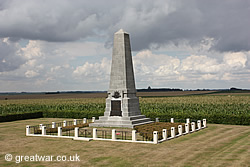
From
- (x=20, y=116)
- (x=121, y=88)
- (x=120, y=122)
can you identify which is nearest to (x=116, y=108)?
(x=120, y=122)

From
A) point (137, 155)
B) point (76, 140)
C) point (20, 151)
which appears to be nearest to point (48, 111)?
point (76, 140)

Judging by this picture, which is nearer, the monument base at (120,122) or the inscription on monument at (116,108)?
the monument base at (120,122)

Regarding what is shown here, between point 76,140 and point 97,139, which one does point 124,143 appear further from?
point 76,140

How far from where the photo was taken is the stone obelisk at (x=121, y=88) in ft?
113

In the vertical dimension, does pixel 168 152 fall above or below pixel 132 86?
below

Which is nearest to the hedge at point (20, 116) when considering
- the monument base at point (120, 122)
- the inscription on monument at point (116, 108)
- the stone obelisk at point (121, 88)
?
the monument base at point (120, 122)

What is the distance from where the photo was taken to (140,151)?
2203 centimetres

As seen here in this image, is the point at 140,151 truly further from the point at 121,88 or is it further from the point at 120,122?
the point at 121,88

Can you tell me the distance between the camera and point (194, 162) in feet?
60.9

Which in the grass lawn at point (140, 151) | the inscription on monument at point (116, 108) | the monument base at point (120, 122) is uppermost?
the inscription on monument at point (116, 108)

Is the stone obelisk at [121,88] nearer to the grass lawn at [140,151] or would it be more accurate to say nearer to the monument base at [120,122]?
the monument base at [120,122]

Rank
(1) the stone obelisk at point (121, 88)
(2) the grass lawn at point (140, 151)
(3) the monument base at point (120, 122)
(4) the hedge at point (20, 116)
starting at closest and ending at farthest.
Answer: (2) the grass lawn at point (140, 151)
(3) the monument base at point (120, 122)
(1) the stone obelisk at point (121, 88)
(4) the hedge at point (20, 116)

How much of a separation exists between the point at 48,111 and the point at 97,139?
32427 millimetres

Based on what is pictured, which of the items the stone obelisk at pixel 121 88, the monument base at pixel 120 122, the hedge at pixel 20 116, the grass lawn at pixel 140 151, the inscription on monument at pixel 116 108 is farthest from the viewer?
the hedge at pixel 20 116
